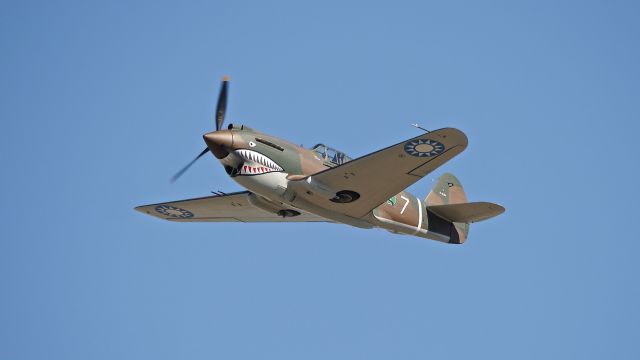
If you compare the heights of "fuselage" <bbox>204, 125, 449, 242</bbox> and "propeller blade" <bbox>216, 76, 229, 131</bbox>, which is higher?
"propeller blade" <bbox>216, 76, 229, 131</bbox>

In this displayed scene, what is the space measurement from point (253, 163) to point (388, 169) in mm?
3311

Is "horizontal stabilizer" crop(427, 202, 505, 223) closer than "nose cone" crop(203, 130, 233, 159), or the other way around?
"nose cone" crop(203, 130, 233, 159)

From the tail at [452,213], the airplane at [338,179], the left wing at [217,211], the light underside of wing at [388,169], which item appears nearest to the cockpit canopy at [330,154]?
the airplane at [338,179]

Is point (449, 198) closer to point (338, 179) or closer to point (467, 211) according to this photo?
point (467, 211)

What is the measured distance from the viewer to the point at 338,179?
21938 millimetres

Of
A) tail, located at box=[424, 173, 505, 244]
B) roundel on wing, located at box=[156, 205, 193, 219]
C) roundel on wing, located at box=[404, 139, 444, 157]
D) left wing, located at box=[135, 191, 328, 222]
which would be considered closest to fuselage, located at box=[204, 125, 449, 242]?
left wing, located at box=[135, 191, 328, 222]

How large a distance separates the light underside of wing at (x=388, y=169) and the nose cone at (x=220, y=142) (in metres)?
2.16

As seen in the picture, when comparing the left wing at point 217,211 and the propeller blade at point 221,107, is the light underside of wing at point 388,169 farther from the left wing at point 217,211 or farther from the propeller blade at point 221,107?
the propeller blade at point 221,107

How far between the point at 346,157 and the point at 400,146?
106 inches

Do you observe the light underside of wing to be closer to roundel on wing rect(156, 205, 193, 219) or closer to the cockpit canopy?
the cockpit canopy

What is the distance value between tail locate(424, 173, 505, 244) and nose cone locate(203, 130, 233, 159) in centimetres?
658

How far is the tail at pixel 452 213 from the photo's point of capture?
24481 millimetres

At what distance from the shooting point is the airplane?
835 inches

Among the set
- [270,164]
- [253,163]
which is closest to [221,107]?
[253,163]
